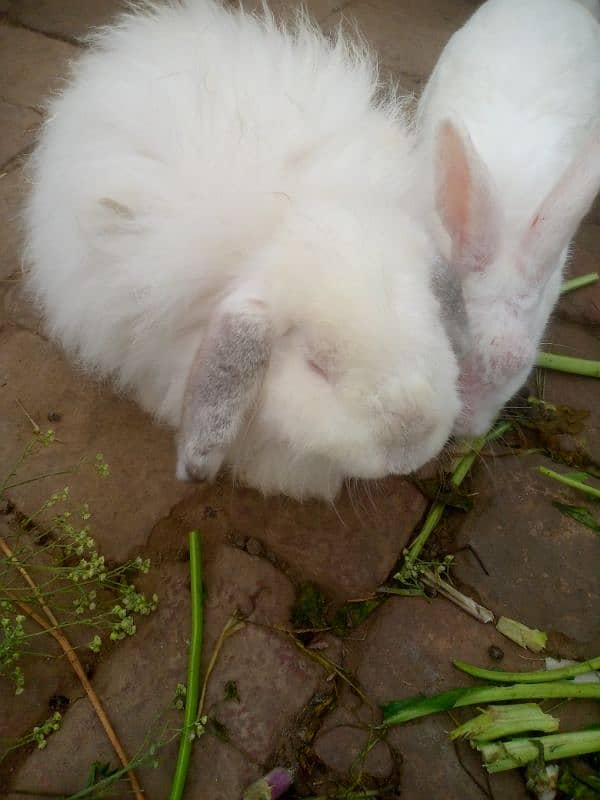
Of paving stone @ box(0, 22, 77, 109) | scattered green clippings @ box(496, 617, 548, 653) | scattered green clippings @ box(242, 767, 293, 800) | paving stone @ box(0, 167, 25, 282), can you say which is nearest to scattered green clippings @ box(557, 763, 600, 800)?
scattered green clippings @ box(496, 617, 548, 653)

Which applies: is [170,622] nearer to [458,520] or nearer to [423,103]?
[458,520]

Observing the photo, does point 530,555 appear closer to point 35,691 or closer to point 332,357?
point 332,357

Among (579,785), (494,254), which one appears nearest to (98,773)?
(579,785)

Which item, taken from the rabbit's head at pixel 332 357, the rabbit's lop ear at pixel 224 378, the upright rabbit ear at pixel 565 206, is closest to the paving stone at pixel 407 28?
the upright rabbit ear at pixel 565 206

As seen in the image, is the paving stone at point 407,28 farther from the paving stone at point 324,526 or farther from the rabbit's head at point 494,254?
the paving stone at point 324,526

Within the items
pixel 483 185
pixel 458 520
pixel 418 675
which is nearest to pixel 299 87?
pixel 483 185

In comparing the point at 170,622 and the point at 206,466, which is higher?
the point at 206,466
